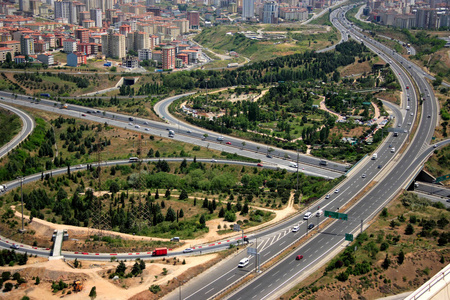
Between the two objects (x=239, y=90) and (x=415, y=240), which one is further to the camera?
(x=239, y=90)

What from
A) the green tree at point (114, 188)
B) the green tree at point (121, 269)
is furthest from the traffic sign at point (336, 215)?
the green tree at point (114, 188)

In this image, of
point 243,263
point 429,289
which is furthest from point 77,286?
point 429,289

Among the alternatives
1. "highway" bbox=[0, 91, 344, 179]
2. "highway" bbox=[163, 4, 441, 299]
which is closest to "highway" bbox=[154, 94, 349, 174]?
"highway" bbox=[0, 91, 344, 179]

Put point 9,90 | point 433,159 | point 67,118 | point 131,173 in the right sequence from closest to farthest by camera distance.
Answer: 1. point 131,173
2. point 433,159
3. point 67,118
4. point 9,90

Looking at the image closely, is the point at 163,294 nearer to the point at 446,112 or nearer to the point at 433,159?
the point at 433,159

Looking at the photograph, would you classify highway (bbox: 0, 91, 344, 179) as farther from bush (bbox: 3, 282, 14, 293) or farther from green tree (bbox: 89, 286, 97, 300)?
bush (bbox: 3, 282, 14, 293)

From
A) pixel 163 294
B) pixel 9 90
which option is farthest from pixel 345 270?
pixel 9 90

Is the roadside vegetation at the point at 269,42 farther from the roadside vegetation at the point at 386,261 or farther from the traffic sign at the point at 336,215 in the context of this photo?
the roadside vegetation at the point at 386,261

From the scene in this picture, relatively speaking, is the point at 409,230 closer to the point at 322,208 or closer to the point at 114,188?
the point at 322,208
